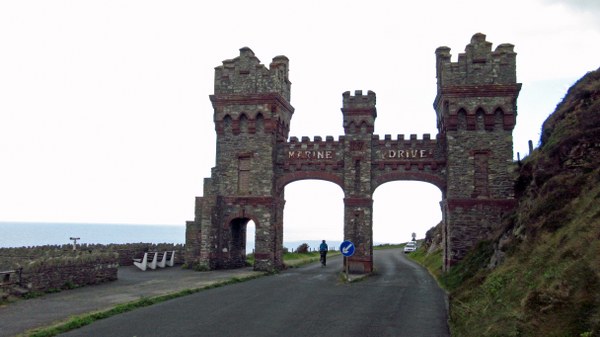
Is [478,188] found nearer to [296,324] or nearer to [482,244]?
[482,244]

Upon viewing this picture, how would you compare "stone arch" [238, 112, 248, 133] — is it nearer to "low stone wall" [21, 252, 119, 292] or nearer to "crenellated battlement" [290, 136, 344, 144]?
"crenellated battlement" [290, 136, 344, 144]

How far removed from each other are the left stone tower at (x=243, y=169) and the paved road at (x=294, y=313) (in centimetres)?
790

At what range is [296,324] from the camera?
13094 mm

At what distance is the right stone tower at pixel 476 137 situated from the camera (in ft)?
86.9

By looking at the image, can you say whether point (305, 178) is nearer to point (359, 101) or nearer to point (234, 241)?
point (359, 101)

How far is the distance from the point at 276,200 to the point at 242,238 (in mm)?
4185

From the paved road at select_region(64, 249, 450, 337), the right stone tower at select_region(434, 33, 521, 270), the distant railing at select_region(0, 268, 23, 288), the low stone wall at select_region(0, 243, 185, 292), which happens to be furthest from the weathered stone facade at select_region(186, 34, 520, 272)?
the distant railing at select_region(0, 268, 23, 288)

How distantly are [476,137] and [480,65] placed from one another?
4.02 meters

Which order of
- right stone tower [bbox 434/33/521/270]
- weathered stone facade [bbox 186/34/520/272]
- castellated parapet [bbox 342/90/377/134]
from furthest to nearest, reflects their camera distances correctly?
castellated parapet [bbox 342/90/377/134] < weathered stone facade [bbox 186/34/520/272] < right stone tower [bbox 434/33/521/270]

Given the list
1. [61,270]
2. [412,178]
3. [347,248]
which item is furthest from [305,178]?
[61,270]

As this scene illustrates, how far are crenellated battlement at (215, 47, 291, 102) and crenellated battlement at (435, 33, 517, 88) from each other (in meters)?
9.97

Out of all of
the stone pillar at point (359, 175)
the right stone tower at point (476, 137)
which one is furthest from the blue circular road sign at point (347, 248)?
the right stone tower at point (476, 137)

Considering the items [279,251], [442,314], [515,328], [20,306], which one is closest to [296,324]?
[442,314]

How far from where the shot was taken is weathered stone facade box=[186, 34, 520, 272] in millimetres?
26953
